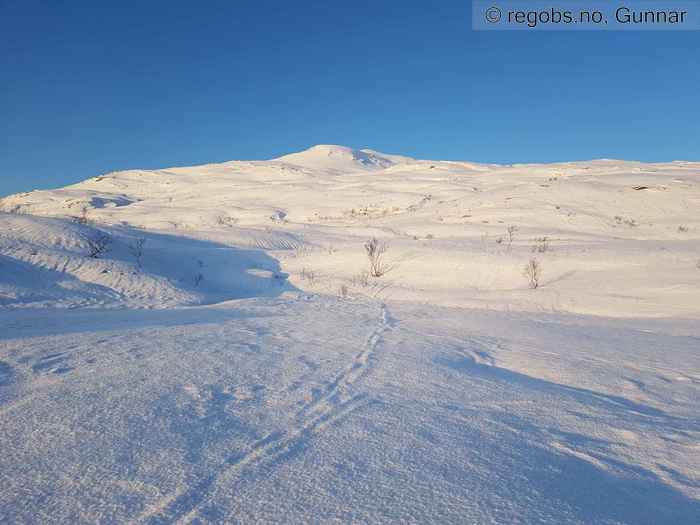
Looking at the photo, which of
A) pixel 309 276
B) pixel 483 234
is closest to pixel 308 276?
pixel 309 276

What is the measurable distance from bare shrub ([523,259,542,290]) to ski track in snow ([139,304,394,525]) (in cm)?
677

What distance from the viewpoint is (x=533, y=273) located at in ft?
32.0

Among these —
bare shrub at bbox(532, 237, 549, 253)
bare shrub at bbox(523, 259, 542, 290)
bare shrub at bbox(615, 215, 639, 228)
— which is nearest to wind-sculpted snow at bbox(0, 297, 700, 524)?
bare shrub at bbox(523, 259, 542, 290)

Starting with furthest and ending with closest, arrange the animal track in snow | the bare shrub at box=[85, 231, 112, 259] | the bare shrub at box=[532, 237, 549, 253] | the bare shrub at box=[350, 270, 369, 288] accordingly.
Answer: the bare shrub at box=[532, 237, 549, 253] < the bare shrub at box=[350, 270, 369, 288] < the bare shrub at box=[85, 231, 112, 259] < the animal track in snow

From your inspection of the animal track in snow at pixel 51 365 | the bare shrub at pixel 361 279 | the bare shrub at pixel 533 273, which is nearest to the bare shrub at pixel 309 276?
the bare shrub at pixel 361 279

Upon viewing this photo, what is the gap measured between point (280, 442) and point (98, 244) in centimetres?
929

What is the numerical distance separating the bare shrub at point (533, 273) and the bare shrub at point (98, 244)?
9.28 m

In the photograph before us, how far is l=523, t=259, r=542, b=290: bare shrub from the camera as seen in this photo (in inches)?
379

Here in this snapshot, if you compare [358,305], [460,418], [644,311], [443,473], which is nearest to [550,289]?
[644,311]

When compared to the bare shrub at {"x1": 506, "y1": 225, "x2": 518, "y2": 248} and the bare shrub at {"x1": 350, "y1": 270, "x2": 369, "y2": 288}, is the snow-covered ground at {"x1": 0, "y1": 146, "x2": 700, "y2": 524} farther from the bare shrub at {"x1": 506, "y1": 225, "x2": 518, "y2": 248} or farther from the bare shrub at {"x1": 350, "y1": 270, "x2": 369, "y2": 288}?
the bare shrub at {"x1": 506, "y1": 225, "x2": 518, "y2": 248}

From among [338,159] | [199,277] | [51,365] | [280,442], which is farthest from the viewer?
[338,159]

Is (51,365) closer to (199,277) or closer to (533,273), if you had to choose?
(199,277)

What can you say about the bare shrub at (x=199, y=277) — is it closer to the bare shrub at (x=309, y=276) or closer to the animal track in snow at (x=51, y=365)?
the bare shrub at (x=309, y=276)

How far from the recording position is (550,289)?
29.1ft
